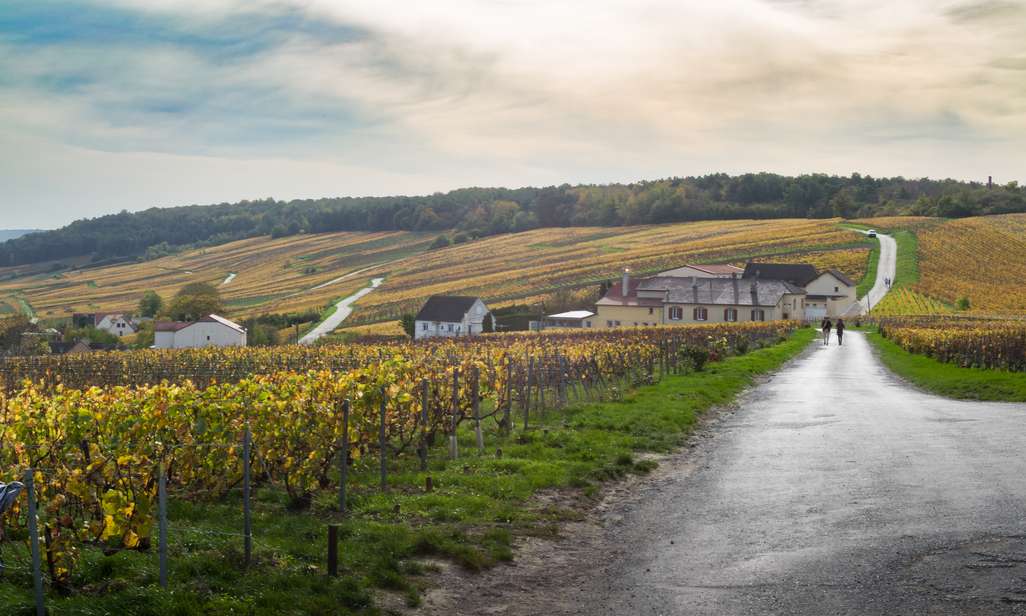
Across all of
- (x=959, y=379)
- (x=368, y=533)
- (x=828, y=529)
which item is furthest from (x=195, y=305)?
(x=828, y=529)

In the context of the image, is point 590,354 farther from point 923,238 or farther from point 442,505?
point 923,238

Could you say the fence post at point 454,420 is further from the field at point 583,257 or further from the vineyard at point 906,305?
the field at point 583,257

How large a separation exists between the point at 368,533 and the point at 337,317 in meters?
111

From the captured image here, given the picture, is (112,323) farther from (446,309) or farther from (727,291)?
(727,291)

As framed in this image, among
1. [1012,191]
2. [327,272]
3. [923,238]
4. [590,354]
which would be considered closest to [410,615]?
[590,354]

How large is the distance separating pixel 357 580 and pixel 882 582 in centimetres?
557

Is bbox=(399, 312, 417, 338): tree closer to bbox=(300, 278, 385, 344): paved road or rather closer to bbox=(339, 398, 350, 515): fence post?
bbox=(300, 278, 385, 344): paved road

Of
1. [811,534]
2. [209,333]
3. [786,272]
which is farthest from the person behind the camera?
[786,272]

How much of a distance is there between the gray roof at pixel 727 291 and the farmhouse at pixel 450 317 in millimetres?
19895

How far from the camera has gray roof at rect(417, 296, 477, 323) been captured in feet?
352

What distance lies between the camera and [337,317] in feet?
399

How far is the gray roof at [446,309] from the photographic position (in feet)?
352

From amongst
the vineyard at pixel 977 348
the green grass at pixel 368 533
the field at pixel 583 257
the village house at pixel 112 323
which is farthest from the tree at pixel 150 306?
the green grass at pixel 368 533

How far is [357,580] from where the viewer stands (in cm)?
1044
